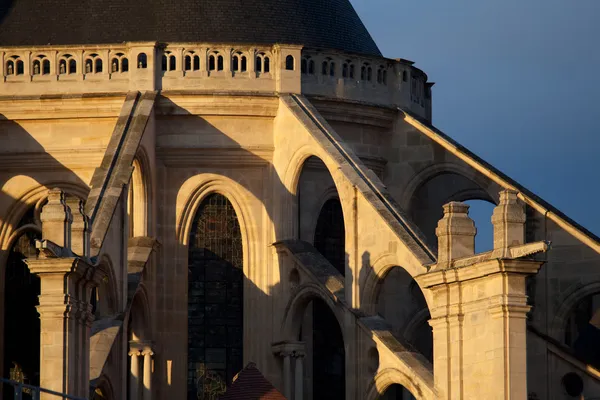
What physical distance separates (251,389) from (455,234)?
14.6 ft

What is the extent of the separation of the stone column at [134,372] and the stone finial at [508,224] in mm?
9852

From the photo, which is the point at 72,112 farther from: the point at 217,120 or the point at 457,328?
the point at 457,328

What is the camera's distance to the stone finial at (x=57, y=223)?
135ft

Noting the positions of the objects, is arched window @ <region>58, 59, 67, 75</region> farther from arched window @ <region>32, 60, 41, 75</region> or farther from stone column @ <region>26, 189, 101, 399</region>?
stone column @ <region>26, 189, 101, 399</region>

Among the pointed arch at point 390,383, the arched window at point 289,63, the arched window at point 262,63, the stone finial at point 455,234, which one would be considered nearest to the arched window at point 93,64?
the arched window at point 262,63

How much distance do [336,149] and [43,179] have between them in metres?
6.33

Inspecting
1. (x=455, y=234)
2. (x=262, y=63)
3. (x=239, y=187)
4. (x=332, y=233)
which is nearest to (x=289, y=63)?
(x=262, y=63)

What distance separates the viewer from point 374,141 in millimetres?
51000

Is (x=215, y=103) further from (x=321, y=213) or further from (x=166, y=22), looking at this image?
(x=321, y=213)

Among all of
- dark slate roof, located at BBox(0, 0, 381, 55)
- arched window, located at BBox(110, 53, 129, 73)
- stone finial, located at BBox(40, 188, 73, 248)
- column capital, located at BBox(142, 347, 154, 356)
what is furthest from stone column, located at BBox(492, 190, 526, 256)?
arched window, located at BBox(110, 53, 129, 73)

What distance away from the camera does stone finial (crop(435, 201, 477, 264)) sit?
41.4 meters

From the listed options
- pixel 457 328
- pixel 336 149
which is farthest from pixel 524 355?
pixel 336 149

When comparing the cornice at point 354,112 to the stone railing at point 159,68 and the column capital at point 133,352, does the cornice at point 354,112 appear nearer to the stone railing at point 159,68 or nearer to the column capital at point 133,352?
the stone railing at point 159,68

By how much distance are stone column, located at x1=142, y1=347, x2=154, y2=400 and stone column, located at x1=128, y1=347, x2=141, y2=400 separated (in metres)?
0.14
